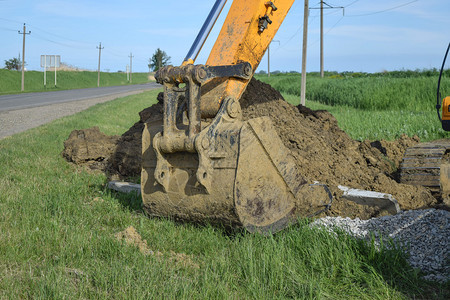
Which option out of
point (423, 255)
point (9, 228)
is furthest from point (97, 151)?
point (423, 255)

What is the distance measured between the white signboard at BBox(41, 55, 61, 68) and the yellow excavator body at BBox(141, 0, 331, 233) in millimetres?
55818

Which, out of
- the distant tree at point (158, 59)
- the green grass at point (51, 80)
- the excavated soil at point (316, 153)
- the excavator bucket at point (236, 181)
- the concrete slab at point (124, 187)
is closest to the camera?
the excavator bucket at point (236, 181)

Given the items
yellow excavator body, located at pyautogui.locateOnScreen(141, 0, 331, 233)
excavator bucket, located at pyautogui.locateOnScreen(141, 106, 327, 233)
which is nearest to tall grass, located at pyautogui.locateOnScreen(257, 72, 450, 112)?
yellow excavator body, located at pyautogui.locateOnScreen(141, 0, 331, 233)

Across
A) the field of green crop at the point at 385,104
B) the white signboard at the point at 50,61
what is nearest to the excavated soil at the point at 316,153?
the field of green crop at the point at 385,104

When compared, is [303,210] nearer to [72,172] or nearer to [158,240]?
[158,240]

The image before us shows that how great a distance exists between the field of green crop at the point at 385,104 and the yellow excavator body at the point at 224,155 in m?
5.58

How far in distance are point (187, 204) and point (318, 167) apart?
1.90m

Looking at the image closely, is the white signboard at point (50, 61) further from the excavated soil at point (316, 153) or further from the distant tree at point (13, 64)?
the excavated soil at point (316, 153)

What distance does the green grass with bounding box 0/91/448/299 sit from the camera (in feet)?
9.77

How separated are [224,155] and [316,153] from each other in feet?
6.74

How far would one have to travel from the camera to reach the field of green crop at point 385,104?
32.4 feet

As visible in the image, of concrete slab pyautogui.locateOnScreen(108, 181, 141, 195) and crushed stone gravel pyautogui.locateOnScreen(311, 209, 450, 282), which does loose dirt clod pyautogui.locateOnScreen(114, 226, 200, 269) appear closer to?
crushed stone gravel pyautogui.locateOnScreen(311, 209, 450, 282)

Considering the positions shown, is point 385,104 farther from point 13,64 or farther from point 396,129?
point 13,64

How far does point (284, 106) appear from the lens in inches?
245
